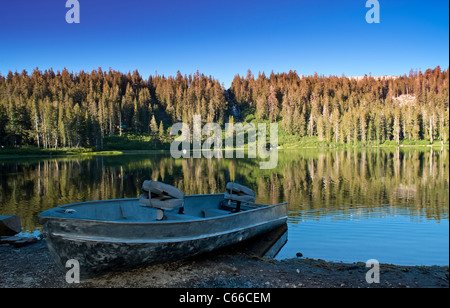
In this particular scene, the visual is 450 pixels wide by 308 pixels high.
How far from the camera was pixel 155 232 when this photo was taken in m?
8.41

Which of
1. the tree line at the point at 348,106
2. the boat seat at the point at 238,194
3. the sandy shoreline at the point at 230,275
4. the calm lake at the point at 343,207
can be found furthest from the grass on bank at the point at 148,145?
the sandy shoreline at the point at 230,275

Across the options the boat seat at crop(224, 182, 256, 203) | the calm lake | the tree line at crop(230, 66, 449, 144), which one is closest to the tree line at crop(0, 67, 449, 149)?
the tree line at crop(230, 66, 449, 144)

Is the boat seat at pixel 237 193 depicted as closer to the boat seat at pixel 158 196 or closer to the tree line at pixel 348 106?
the boat seat at pixel 158 196

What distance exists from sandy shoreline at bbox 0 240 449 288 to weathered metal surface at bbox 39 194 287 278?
1.16ft

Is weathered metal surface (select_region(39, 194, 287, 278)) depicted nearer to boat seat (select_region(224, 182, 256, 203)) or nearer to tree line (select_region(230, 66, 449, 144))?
boat seat (select_region(224, 182, 256, 203))

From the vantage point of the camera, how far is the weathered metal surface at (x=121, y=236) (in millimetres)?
7676

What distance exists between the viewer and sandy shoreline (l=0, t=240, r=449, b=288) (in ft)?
→ 24.9

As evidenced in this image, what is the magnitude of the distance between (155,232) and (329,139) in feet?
351

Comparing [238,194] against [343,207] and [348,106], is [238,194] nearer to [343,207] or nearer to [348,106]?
[343,207]

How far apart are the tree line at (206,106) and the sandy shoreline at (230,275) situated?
8215cm

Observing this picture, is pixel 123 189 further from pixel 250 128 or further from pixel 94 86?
pixel 94 86
